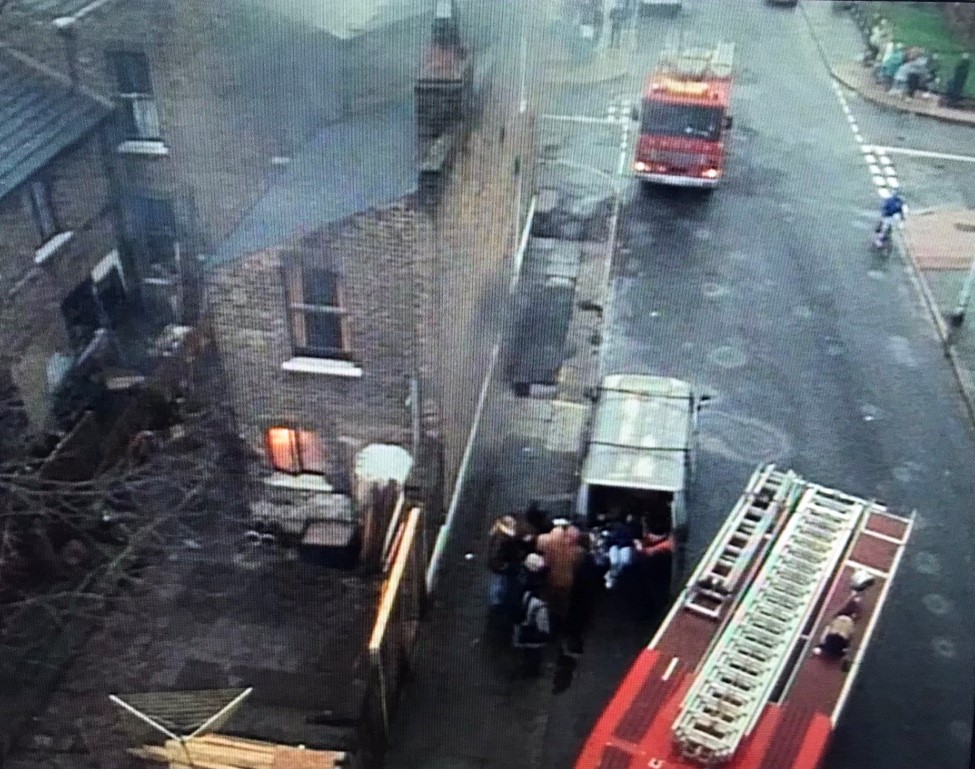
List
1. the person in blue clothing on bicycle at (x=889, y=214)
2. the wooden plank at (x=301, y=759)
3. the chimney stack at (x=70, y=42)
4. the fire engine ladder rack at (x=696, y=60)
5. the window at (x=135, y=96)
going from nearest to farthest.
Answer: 1. the wooden plank at (x=301, y=759)
2. the chimney stack at (x=70, y=42)
3. the window at (x=135, y=96)
4. the person in blue clothing on bicycle at (x=889, y=214)
5. the fire engine ladder rack at (x=696, y=60)

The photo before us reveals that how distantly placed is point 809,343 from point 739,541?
1546 mm

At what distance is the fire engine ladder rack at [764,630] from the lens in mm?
2174

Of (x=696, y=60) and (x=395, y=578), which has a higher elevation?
(x=696, y=60)

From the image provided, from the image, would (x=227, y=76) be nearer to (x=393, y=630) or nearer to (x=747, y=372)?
(x=393, y=630)

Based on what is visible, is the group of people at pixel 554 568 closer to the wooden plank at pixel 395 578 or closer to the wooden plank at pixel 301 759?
the wooden plank at pixel 395 578

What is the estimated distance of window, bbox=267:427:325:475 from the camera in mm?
3104

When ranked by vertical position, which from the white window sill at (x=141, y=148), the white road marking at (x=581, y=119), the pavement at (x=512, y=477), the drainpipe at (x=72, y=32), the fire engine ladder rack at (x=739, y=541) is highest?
the drainpipe at (x=72, y=32)

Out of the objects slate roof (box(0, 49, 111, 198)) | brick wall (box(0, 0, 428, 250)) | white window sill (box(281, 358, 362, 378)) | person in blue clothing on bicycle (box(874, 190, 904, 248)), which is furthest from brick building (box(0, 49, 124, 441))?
person in blue clothing on bicycle (box(874, 190, 904, 248))

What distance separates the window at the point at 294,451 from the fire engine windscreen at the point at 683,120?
2194mm

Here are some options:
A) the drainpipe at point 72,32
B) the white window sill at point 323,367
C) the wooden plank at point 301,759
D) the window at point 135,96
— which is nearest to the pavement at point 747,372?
the wooden plank at point 301,759

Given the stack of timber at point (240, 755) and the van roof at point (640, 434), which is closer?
the stack of timber at point (240, 755)

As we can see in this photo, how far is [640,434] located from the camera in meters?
3.33

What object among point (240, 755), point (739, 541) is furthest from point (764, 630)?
point (240, 755)

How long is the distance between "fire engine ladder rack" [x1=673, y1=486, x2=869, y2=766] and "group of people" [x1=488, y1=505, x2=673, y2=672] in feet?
1.48
